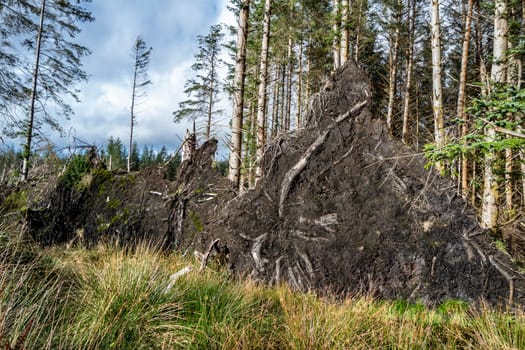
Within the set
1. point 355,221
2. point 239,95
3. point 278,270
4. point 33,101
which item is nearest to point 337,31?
point 239,95

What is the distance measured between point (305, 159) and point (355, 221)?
1116 mm

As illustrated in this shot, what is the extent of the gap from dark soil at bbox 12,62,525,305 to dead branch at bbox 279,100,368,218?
0.05 feet

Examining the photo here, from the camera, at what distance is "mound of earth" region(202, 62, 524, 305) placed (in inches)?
143

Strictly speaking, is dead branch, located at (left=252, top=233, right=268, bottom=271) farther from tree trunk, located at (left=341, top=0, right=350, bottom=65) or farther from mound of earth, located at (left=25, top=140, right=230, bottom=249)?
tree trunk, located at (left=341, top=0, right=350, bottom=65)

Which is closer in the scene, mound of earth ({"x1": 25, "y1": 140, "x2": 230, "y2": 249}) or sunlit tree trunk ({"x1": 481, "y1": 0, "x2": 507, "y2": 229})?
mound of earth ({"x1": 25, "y1": 140, "x2": 230, "y2": 249})

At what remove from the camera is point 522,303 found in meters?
3.38

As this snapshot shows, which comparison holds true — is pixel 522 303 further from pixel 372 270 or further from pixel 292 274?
pixel 292 274

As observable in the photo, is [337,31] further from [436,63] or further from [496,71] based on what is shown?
[496,71]

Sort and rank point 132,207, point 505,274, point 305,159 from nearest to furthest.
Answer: point 505,274 → point 305,159 → point 132,207

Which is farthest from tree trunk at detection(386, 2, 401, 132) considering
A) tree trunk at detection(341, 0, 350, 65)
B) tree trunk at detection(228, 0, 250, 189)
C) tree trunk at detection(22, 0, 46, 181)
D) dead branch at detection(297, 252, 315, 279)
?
tree trunk at detection(22, 0, 46, 181)

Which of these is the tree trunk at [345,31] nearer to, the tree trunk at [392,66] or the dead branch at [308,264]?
the tree trunk at [392,66]

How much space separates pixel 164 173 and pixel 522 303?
5772 mm

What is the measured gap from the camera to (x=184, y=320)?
2.60 m

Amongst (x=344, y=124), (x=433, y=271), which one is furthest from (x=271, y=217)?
(x=433, y=271)
